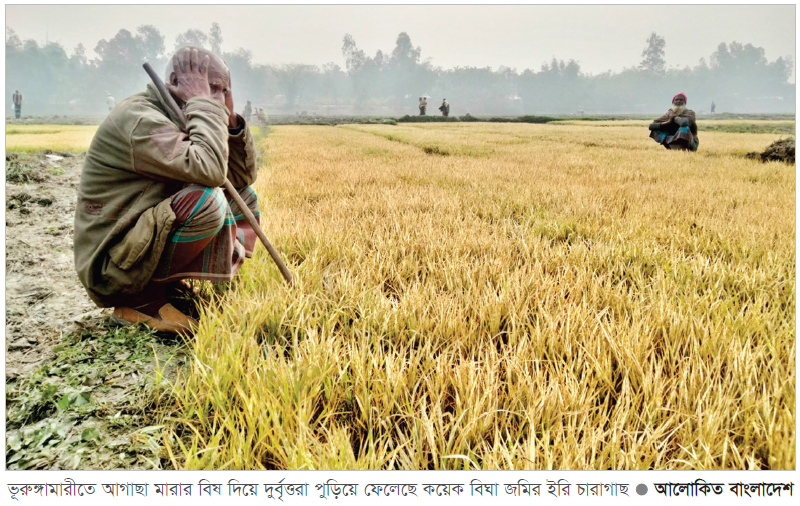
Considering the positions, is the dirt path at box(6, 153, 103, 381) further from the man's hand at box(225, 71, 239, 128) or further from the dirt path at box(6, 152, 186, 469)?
the man's hand at box(225, 71, 239, 128)

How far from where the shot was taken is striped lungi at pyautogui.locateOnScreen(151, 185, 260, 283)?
1704mm

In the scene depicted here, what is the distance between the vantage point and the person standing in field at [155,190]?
5.11 ft

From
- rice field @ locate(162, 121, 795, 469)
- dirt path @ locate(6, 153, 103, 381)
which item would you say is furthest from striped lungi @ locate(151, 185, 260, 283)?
dirt path @ locate(6, 153, 103, 381)

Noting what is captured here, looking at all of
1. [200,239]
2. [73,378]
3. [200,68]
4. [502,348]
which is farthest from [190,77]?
[502,348]

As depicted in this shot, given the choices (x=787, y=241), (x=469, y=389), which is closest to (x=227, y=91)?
(x=469, y=389)

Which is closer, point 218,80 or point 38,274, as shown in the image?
point 218,80

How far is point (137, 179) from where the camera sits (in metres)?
1.69

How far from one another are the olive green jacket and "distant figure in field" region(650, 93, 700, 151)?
9.43 meters

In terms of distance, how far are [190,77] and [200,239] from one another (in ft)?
1.97

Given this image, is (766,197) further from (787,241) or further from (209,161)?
(209,161)

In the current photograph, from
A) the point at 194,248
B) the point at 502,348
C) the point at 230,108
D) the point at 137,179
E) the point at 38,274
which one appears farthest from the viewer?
the point at 38,274

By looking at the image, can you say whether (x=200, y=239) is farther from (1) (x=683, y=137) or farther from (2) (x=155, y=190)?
(1) (x=683, y=137)

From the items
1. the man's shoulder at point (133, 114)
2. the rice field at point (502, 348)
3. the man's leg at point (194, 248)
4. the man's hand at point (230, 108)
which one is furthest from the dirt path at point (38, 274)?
the man's hand at point (230, 108)

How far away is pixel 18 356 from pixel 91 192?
71 centimetres
